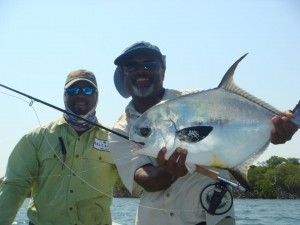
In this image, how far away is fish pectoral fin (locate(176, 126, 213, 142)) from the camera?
125 inches

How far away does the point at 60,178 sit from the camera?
17.3ft

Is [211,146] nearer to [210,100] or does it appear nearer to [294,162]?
[210,100]

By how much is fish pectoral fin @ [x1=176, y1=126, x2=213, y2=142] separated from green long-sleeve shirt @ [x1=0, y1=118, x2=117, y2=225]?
93.3 inches

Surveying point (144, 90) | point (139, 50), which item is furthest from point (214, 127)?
point (139, 50)

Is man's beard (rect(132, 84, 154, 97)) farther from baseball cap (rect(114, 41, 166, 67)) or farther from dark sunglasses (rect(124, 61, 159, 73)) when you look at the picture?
baseball cap (rect(114, 41, 166, 67))

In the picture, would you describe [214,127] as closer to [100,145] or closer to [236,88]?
[236,88]

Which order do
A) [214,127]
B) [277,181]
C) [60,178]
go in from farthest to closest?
[277,181]
[60,178]
[214,127]

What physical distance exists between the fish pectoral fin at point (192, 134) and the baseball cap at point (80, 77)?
2619mm

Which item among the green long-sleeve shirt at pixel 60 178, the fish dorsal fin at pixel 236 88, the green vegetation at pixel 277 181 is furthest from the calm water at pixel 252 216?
the green vegetation at pixel 277 181

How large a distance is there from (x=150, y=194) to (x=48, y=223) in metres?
1.84

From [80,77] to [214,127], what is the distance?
2732 millimetres

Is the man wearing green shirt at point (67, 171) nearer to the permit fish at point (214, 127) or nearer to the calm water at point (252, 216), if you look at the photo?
the permit fish at point (214, 127)

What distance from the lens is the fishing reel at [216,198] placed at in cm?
355

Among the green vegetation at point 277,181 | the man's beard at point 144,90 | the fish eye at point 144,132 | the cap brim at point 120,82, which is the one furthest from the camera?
the green vegetation at point 277,181
